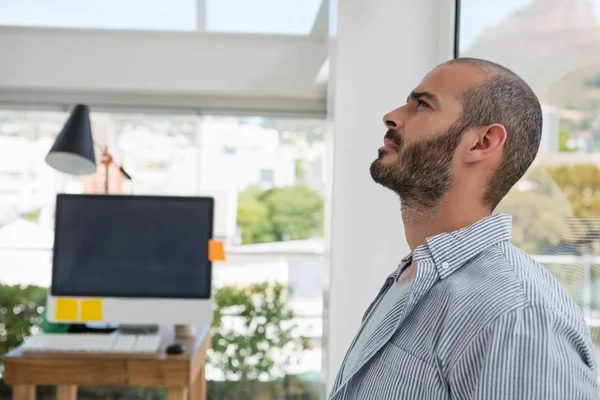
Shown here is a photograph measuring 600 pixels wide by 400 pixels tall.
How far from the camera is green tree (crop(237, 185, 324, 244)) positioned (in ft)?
17.2

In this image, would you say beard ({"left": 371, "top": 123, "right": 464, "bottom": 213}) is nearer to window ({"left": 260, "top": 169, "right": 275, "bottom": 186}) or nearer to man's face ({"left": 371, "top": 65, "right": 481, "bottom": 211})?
man's face ({"left": 371, "top": 65, "right": 481, "bottom": 211})

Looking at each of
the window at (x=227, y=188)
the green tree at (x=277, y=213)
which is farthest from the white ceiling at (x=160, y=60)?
the green tree at (x=277, y=213)

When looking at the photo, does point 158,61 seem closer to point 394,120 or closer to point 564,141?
point 564,141

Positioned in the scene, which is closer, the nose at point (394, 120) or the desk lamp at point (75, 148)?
the nose at point (394, 120)

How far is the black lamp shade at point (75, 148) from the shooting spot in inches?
116

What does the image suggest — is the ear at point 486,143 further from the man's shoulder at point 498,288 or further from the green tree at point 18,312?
the green tree at point 18,312

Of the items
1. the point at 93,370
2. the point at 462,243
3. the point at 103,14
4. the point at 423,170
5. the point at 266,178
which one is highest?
the point at 103,14

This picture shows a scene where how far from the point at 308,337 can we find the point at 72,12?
8.41 feet

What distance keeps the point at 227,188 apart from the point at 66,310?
2.61m

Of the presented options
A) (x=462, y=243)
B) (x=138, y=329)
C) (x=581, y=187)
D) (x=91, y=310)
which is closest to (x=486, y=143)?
(x=462, y=243)

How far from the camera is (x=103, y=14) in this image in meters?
4.44

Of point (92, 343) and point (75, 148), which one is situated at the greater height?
point (75, 148)

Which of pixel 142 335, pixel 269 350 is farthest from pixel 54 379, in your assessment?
pixel 269 350

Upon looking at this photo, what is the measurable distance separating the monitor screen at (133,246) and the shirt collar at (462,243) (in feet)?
5.96
